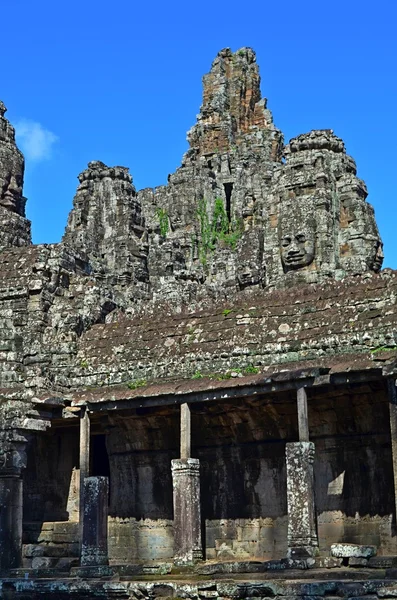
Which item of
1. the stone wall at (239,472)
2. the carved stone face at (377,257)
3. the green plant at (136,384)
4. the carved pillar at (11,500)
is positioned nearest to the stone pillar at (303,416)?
the stone wall at (239,472)

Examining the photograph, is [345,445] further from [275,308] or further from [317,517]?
[275,308]

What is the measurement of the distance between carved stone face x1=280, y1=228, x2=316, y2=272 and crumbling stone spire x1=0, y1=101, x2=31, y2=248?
1026 cm

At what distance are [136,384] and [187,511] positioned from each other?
3.00 metres

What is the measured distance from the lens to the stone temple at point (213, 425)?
1836cm

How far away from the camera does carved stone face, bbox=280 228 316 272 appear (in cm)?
2645

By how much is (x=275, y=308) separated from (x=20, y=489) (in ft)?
21.6

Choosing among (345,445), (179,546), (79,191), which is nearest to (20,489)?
(179,546)

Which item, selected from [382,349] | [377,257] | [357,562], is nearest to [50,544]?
[357,562]

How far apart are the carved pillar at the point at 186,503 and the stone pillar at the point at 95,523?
1.76 m

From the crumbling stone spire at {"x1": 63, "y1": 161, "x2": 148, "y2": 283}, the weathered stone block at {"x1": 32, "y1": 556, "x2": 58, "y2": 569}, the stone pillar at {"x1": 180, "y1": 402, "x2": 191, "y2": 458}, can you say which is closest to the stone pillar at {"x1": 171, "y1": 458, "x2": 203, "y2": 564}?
the stone pillar at {"x1": 180, "y1": 402, "x2": 191, "y2": 458}

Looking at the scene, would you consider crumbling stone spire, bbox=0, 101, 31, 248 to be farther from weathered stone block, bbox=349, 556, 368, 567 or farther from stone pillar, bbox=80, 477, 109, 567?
weathered stone block, bbox=349, 556, 368, 567

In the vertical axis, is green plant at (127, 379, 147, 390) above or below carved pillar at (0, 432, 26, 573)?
above

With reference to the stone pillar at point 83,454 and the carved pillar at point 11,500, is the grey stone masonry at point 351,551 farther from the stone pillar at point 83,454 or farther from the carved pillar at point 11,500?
the carved pillar at point 11,500

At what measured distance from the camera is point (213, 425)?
21906 millimetres
